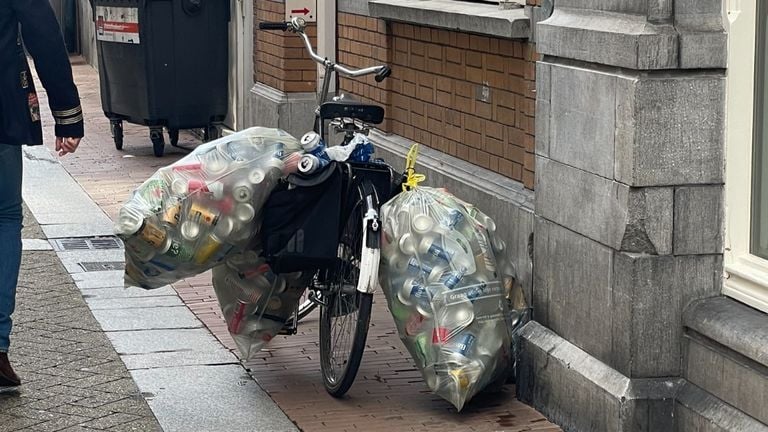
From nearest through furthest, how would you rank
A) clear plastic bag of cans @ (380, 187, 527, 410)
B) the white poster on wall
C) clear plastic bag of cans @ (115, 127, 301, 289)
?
clear plastic bag of cans @ (380, 187, 527, 410) → clear plastic bag of cans @ (115, 127, 301, 289) → the white poster on wall

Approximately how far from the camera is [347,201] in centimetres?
577

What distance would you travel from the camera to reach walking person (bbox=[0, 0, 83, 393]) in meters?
5.97

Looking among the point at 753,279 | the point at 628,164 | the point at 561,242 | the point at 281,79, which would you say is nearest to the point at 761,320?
the point at 753,279

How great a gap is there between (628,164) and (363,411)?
1.51 meters

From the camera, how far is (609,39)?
502 cm

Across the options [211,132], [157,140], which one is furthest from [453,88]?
[211,132]

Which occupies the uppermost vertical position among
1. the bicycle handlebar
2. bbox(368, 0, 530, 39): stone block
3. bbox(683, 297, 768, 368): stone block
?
bbox(368, 0, 530, 39): stone block

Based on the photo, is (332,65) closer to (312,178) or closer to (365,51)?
(312,178)

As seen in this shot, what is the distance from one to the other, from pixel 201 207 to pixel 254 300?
64 centimetres

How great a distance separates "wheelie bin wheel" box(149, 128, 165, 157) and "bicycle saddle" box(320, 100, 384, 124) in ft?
23.5

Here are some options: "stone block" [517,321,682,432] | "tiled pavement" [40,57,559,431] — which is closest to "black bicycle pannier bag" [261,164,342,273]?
"tiled pavement" [40,57,559,431]

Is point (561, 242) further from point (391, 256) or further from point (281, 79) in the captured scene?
point (281, 79)

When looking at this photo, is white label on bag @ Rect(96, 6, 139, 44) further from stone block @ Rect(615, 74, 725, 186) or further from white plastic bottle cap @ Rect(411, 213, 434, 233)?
stone block @ Rect(615, 74, 725, 186)

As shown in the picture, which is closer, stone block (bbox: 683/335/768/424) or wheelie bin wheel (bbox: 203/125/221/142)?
stone block (bbox: 683/335/768/424)
